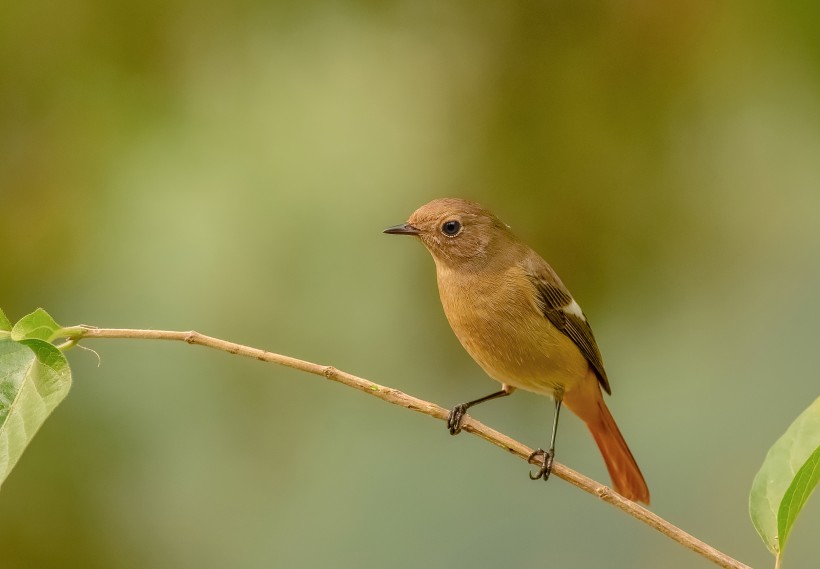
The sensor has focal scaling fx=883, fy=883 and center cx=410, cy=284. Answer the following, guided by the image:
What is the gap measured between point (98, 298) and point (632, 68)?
3.06m

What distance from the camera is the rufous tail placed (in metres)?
3.48

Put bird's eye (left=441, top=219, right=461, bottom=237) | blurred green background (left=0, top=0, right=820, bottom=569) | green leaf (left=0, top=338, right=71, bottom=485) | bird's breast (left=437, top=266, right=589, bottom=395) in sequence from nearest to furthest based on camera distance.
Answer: green leaf (left=0, top=338, right=71, bottom=485) < bird's breast (left=437, top=266, right=589, bottom=395) < bird's eye (left=441, top=219, right=461, bottom=237) < blurred green background (left=0, top=0, right=820, bottom=569)

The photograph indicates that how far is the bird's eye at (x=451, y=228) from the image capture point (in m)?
3.26

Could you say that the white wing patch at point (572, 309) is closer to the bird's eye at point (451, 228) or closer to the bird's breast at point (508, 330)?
the bird's breast at point (508, 330)

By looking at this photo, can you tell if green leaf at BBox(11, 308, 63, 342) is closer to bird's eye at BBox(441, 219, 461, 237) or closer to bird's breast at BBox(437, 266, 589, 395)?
bird's breast at BBox(437, 266, 589, 395)

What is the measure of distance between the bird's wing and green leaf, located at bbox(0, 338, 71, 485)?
1.95 m

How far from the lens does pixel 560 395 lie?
337cm

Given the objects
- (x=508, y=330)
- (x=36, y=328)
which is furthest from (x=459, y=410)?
(x=36, y=328)

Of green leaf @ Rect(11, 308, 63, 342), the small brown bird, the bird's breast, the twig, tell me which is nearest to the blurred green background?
the small brown bird

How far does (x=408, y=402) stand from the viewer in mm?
2186

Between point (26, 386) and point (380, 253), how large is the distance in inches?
115

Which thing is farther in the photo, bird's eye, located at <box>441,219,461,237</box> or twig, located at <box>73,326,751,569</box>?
bird's eye, located at <box>441,219,461,237</box>

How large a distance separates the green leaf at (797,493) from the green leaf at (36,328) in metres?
1.47

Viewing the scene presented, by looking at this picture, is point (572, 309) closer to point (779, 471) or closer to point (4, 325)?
point (779, 471)
